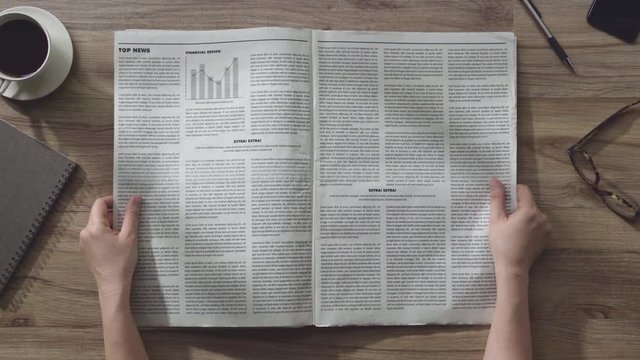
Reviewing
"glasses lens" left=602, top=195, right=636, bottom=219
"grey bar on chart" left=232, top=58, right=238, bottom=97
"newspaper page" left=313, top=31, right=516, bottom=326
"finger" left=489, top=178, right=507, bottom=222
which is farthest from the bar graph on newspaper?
"glasses lens" left=602, top=195, right=636, bottom=219

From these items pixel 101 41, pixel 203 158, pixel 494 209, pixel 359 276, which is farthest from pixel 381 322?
pixel 101 41

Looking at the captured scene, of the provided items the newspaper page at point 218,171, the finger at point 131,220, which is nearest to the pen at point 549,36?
the newspaper page at point 218,171

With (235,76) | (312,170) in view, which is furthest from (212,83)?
(312,170)

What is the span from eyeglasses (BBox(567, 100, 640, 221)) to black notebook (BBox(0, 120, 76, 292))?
645 mm

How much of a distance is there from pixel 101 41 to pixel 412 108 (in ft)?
1.34

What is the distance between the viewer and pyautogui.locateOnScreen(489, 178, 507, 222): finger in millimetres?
681

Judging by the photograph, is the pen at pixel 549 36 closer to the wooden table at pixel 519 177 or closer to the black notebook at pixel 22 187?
the wooden table at pixel 519 177

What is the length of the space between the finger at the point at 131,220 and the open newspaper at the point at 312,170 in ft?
0.04

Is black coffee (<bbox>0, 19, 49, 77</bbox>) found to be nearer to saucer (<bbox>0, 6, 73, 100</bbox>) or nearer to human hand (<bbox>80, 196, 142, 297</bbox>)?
saucer (<bbox>0, 6, 73, 100</bbox>)

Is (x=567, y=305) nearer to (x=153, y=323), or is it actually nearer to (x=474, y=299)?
(x=474, y=299)

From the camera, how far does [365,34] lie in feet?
2.28

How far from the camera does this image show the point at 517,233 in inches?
26.4

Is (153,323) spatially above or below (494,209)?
below

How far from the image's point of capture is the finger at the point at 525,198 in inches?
26.7
